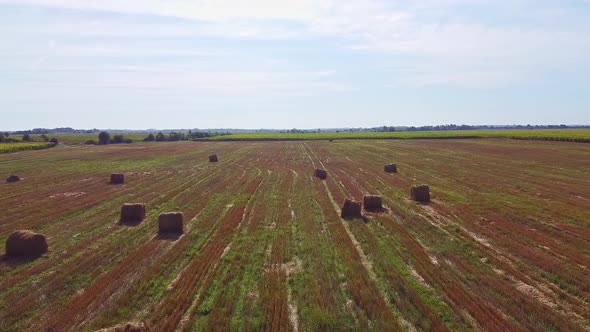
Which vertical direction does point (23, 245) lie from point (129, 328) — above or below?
above

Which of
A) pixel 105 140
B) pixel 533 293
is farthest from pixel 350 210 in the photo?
pixel 105 140

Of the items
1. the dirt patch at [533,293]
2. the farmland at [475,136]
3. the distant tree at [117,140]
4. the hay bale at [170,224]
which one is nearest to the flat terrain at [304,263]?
the dirt patch at [533,293]

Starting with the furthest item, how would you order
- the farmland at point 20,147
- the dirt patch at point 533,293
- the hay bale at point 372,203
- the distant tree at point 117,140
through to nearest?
the distant tree at point 117,140
the farmland at point 20,147
the hay bale at point 372,203
the dirt patch at point 533,293

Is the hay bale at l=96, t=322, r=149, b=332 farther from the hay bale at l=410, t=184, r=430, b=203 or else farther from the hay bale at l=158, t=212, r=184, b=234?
the hay bale at l=410, t=184, r=430, b=203

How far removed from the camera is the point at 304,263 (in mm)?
13969

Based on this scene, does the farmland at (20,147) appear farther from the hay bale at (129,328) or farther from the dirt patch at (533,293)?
the dirt patch at (533,293)

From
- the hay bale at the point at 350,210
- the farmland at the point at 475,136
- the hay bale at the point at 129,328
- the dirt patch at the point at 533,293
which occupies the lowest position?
the dirt patch at the point at 533,293

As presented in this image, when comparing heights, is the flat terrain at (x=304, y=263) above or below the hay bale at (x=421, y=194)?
below

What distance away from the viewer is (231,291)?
11742 mm

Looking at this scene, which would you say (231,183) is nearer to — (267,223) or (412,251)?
(267,223)

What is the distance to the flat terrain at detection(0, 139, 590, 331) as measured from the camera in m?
10.3

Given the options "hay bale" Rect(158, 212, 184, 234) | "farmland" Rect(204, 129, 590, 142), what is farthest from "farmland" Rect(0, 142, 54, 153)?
"hay bale" Rect(158, 212, 184, 234)

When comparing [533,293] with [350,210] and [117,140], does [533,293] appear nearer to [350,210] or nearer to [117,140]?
[350,210]

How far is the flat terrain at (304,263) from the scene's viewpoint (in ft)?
33.9
